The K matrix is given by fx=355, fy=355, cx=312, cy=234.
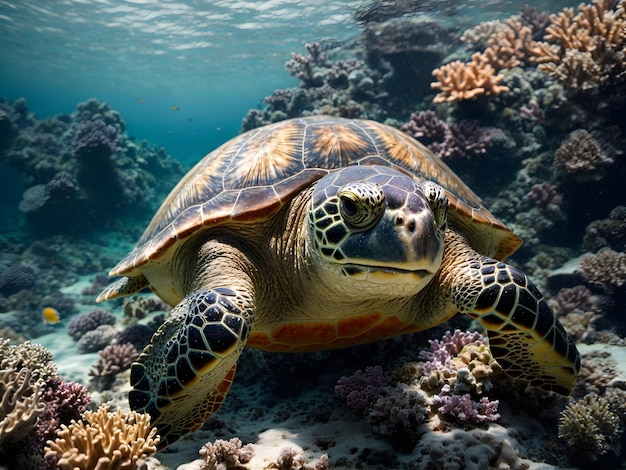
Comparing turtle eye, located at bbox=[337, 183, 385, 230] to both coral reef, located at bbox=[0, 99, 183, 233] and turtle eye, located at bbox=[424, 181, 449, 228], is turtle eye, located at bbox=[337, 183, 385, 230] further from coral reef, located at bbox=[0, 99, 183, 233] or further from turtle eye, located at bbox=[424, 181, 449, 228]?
coral reef, located at bbox=[0, 99, 183, 233]

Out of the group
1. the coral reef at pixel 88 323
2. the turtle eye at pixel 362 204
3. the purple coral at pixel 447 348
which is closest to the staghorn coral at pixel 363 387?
the purple coral at pixel 447 348

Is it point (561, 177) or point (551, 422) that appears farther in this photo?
point (561, 177)

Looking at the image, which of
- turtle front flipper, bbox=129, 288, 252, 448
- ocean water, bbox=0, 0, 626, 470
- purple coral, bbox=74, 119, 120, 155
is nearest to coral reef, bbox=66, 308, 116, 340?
ocean water, bbox=0, 0, 626, 470

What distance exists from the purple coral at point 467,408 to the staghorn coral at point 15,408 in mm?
2356

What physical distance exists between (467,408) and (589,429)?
0.95 metres

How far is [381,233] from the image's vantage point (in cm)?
196

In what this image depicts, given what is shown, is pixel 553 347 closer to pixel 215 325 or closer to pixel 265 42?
pixel 215 325

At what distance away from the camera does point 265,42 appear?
27.0 metres

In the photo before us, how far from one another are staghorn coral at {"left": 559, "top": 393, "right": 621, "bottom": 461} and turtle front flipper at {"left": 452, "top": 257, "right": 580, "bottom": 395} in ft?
0.66

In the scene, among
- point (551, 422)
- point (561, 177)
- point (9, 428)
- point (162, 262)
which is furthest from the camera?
point (561, 177)

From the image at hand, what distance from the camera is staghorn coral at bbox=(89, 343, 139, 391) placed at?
4273 mm

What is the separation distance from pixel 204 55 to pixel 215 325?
36.0 meters

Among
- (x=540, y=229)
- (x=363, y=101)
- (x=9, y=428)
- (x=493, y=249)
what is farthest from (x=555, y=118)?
(x=9, y=428)

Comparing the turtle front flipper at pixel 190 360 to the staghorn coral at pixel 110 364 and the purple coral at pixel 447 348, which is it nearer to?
the purple coral at pixel 447 348
